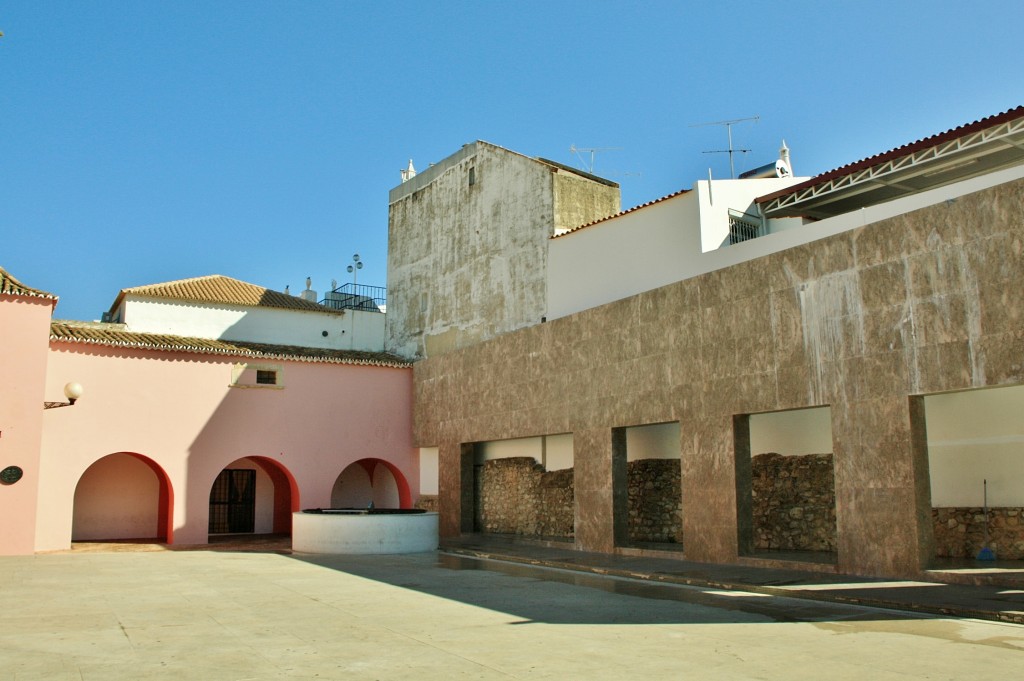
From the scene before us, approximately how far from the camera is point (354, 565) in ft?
49.0

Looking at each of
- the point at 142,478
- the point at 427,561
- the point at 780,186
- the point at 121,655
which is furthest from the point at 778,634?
the point at 142,478

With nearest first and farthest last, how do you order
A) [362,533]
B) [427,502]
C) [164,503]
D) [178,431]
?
[362,533], [178,431], [164,503], [427,502]

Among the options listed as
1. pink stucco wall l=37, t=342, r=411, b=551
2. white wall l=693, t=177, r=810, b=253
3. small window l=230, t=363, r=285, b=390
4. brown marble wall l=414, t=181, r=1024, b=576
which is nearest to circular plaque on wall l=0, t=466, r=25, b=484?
pink stucco wall l=37, t=342, r=411, b=551

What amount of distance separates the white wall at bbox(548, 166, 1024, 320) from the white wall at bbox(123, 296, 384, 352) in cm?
1037

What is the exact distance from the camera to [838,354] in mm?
12070

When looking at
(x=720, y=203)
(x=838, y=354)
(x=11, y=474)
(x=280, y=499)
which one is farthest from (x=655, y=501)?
(x=11, y=474)

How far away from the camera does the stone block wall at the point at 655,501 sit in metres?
17.8

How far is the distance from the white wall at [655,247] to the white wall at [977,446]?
124 inches

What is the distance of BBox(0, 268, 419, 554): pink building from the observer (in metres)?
17.7

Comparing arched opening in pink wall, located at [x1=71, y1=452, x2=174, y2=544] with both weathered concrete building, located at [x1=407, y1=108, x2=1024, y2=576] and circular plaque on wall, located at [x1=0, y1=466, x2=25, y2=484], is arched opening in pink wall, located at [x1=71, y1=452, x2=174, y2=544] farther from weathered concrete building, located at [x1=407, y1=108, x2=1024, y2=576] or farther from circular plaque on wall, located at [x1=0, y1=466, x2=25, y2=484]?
weathered concrete building, located at [x1=407, y1=108, x2=1024, y2=576]

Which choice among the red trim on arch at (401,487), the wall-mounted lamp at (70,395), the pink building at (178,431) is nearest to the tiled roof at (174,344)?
the pink building at (178,431)

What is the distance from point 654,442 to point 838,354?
21.9 ft

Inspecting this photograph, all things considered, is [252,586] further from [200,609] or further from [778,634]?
[778,634]

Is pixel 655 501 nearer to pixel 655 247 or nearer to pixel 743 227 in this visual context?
pixel 655 247
